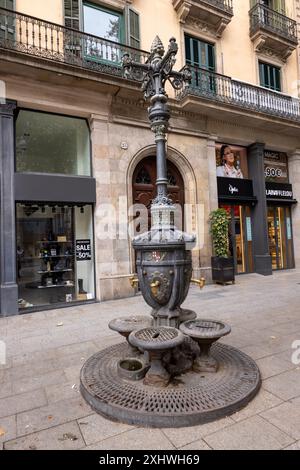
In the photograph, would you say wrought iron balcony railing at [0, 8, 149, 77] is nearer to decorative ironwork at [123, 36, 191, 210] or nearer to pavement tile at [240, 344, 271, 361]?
decorative ironwork at [123, 36, 191, 210]

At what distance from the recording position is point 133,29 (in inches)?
379

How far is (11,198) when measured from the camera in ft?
24.3

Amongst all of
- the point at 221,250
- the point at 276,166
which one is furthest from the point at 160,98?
the point at 276,166

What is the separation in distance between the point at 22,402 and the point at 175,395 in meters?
1.61

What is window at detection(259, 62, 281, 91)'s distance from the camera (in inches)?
509

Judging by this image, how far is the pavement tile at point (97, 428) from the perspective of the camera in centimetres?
248

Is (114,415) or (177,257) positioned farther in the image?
(177,257)

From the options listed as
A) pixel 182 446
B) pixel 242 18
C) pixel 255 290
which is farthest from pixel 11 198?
pixel 242 18

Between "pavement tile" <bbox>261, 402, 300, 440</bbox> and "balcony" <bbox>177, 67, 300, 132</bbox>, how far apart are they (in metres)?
9.22

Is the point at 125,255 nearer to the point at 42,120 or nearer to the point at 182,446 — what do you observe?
the point at 42,120

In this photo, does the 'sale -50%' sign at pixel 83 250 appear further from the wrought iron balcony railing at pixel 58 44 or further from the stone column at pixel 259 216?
the stone column at pixel 259 216

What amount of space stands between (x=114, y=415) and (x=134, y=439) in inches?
13.1

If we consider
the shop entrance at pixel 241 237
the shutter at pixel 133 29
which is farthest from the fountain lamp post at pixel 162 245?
the shop entrance at pixel 241 237

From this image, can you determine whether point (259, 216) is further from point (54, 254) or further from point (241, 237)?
point (54, 254)
